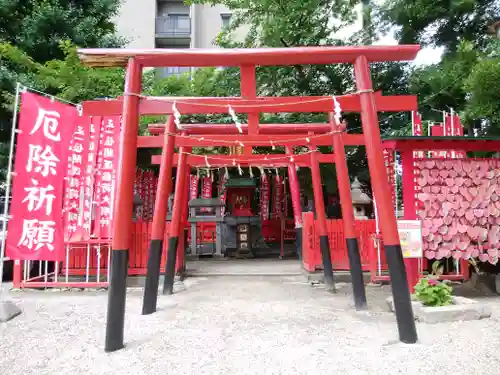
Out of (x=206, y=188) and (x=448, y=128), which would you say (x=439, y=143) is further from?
(x=206, y=188)

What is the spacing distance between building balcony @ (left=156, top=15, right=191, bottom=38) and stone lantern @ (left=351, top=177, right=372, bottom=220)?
17.7 metres

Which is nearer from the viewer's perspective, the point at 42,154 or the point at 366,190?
the point at 42,154

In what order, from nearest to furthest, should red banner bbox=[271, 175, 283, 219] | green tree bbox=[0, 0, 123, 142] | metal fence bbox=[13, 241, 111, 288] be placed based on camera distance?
metal fence bbox=[13, 241, 111, 288]
green tree bbox=[0, 0, 123, 142]
red banner bbox=[271, 175, 283, 219]

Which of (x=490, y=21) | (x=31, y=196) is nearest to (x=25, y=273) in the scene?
(x=31, y=196)

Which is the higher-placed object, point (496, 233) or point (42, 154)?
point (42, 154)

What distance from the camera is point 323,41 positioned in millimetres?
13812

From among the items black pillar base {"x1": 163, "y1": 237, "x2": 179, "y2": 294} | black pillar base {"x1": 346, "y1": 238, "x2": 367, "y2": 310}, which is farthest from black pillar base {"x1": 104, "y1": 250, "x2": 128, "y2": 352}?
black pillar base {"x1": 346, "y1": 238, "x2": 367, "y2": 310}

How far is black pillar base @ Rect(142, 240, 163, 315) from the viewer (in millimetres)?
6898

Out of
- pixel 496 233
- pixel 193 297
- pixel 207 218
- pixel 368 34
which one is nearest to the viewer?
pixel 496 233

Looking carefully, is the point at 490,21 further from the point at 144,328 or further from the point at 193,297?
the point at 144,328

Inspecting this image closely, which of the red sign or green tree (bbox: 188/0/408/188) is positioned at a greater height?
green tree (bbox: 188/0/408/188)

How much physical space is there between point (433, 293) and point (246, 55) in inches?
168

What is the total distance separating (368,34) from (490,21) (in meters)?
3.54

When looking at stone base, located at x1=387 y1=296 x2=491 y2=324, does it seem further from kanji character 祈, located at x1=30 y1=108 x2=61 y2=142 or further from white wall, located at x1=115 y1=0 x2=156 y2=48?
white wall, located at x1=115 y1=0 x2=156 y2=48
